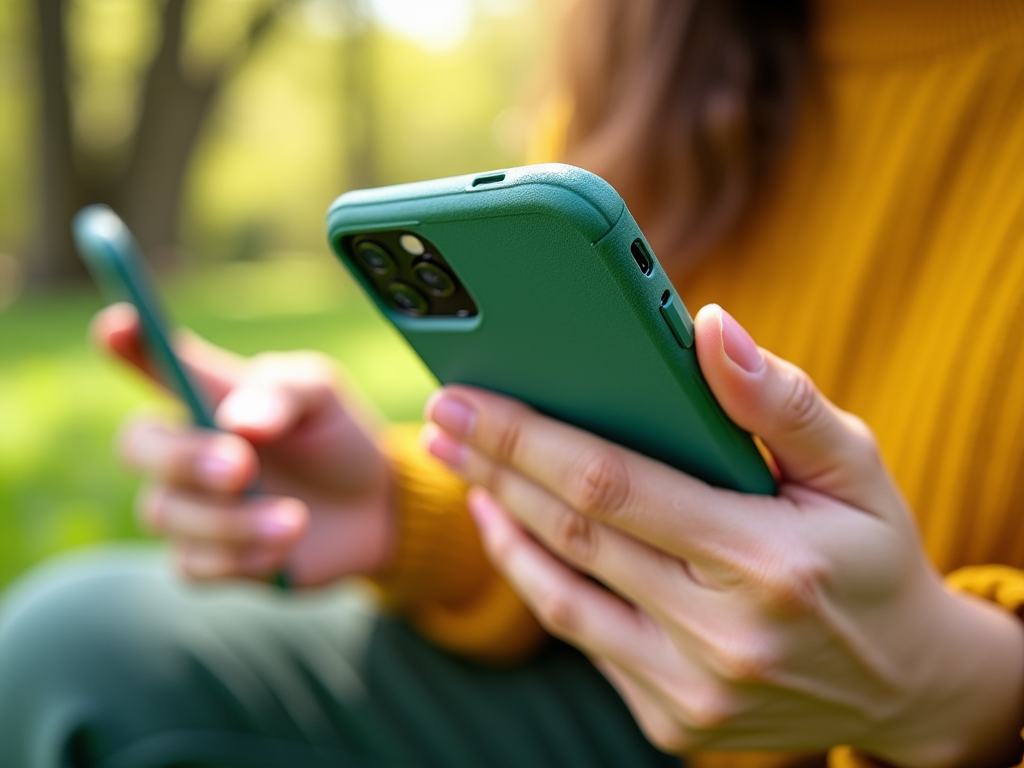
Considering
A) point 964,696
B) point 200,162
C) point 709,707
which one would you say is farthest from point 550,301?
point 200,162

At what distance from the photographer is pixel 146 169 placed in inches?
397

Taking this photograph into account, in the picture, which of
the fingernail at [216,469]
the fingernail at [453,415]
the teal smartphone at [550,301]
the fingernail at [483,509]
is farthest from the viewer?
the fingernail at [216,469]

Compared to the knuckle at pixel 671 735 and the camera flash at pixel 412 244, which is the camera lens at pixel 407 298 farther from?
the knuckle at pixel 671 735

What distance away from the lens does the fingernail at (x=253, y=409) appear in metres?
1.04

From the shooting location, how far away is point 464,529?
122cm

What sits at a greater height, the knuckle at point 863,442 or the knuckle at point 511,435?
the knuckle at point 863,442

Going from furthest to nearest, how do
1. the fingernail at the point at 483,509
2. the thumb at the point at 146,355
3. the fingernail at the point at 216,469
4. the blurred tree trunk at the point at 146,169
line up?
the blurred tree trunk at the point at 146,169 → the thumb at the point at 146,355 → the fingernail at the point at 216,469 → the fingernail at the point at 483,509

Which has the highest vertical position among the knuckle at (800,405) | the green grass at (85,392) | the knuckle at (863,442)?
the knuckle at (800,405)

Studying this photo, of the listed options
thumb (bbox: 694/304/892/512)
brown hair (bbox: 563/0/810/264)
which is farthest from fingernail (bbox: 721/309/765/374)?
brown hair (bbox: 563/0/810/264)

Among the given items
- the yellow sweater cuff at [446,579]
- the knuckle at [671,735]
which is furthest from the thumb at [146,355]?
the knuckle at [671,735]

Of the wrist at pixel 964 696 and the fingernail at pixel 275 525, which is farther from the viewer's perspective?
the fingernail at pixel 275 525

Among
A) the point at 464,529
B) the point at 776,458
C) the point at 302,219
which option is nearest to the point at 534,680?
the point at 464,529

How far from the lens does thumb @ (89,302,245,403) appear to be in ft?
3.77

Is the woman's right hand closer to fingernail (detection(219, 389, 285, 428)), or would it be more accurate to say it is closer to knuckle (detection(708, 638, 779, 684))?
fingernail (detection(219, 389, 285, 428))
